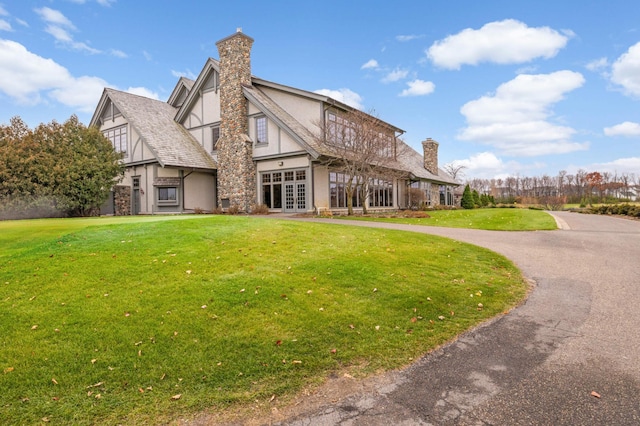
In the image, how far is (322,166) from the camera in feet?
74.4

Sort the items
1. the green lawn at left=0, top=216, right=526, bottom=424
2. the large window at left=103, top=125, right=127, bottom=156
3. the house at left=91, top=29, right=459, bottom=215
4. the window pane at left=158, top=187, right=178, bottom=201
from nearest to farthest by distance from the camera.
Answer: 1. the green lawn at left=0, top=216, right=526, bottom=424
2. the house at left=91, top=29, right=459, bottom=215
3. the window pane at left=158, top=187, right=178, bottom=201
4. the large window at left=103, top=125, right=127, bottom=156

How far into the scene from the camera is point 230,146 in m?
23.9

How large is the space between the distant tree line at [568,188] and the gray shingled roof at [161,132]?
4394 cm

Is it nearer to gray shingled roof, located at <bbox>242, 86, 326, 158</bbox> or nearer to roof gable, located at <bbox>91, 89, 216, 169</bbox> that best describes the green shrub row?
gray shingled roof, located at <bbox>242, 86, 326, 158</bbox>

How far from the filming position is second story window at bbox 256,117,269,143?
912 inches

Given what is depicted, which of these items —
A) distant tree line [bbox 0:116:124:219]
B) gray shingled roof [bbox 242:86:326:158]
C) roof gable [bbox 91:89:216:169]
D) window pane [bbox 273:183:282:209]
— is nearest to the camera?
distant tree line [bbox 0:116:124:219]

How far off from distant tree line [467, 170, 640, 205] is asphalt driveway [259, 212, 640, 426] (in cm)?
4726

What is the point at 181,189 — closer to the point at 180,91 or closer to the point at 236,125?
the point at 236,125

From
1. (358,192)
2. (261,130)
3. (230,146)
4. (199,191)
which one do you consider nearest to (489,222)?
(358,192)

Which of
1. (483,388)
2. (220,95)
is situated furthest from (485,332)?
(220,95)

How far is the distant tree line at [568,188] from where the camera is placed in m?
49.1

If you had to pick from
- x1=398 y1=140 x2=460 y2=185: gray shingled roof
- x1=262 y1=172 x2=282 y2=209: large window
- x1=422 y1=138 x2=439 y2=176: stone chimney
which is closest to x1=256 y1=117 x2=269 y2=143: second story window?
x1=262 y1=172 x2=282 y2=209: large window

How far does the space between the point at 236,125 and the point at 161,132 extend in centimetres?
650

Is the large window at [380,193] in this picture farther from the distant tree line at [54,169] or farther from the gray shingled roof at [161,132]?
the distant tree line at [54,169]
